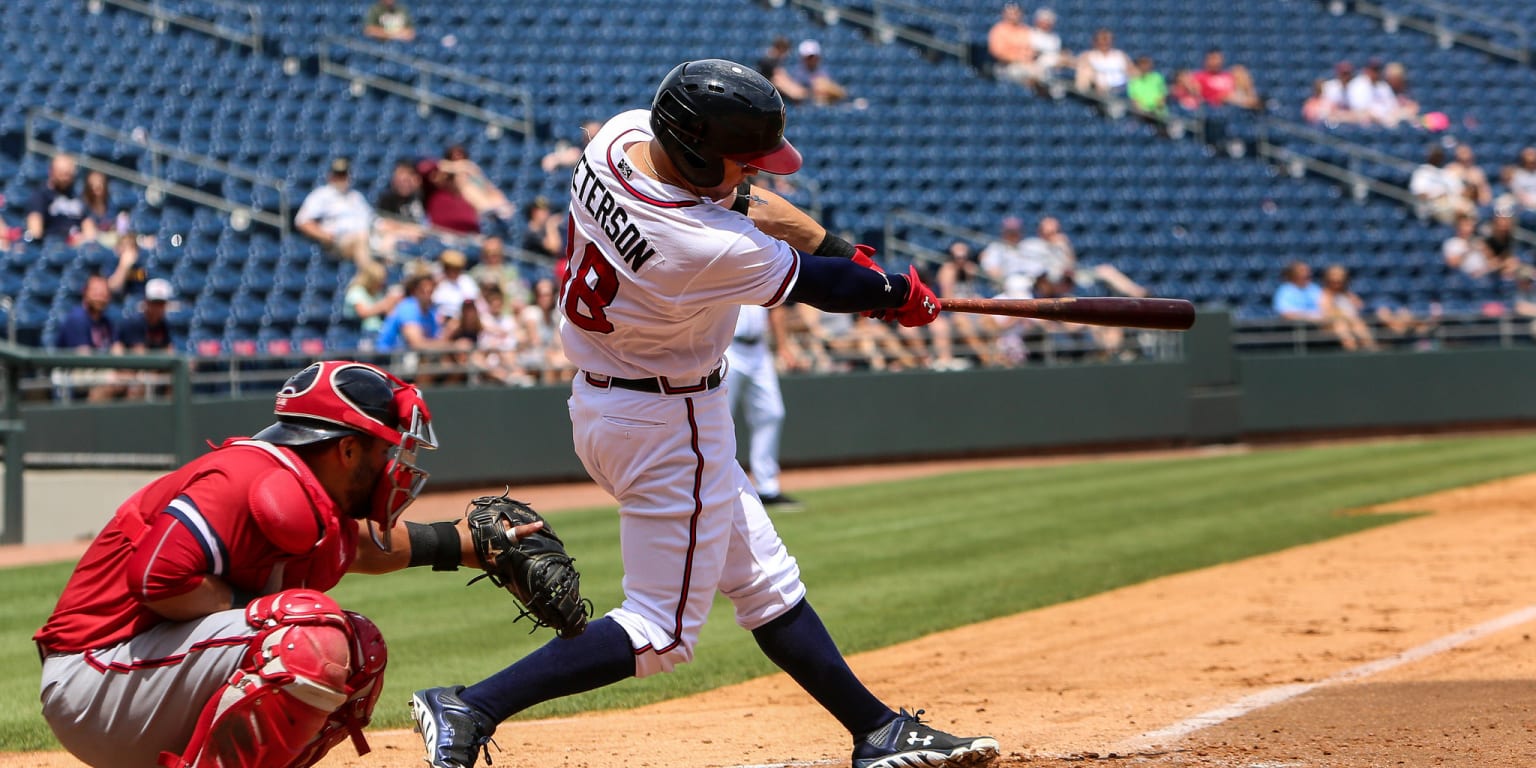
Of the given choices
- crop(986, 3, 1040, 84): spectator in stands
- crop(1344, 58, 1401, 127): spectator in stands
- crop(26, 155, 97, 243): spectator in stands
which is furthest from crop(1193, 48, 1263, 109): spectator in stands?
crop(26, 155, 97, 243): spectator in stands

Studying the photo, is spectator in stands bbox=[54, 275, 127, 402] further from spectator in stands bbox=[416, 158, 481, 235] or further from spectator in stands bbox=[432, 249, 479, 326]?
spectator in stands bbox=[416, 158, 481, 235]

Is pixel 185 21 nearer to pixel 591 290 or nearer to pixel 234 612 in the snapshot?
pixel 591 290

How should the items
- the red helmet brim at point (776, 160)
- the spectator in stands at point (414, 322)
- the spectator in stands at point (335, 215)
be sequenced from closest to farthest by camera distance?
1. the red helmet brim at point (776, 160)
2. the spectator in stands at point (414, 322)
3. the spectator in stands at point (335, 215)

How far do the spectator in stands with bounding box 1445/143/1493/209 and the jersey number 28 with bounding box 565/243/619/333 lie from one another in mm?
18087

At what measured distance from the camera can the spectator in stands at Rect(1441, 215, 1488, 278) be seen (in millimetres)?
18797

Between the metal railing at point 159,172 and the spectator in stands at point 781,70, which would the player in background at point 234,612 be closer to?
the metal railing at point 159,172

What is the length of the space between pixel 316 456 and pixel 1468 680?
4029 mm

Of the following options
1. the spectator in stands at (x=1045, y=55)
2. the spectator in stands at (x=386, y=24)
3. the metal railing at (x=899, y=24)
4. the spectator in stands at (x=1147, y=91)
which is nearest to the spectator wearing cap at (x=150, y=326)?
the spectator in stands at (x=386, y=24)

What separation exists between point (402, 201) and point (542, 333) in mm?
2339

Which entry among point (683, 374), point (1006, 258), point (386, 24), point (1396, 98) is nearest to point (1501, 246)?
point (1396, 98)

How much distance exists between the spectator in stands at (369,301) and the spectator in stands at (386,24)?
16.6 feet

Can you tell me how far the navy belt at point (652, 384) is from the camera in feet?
12.7

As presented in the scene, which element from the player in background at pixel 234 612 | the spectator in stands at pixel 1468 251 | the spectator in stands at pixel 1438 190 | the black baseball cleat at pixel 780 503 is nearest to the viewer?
the player in background at pixel 234 612

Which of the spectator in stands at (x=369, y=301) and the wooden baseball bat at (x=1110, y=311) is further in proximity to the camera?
the spectator in stands at (x=369, y=301)
